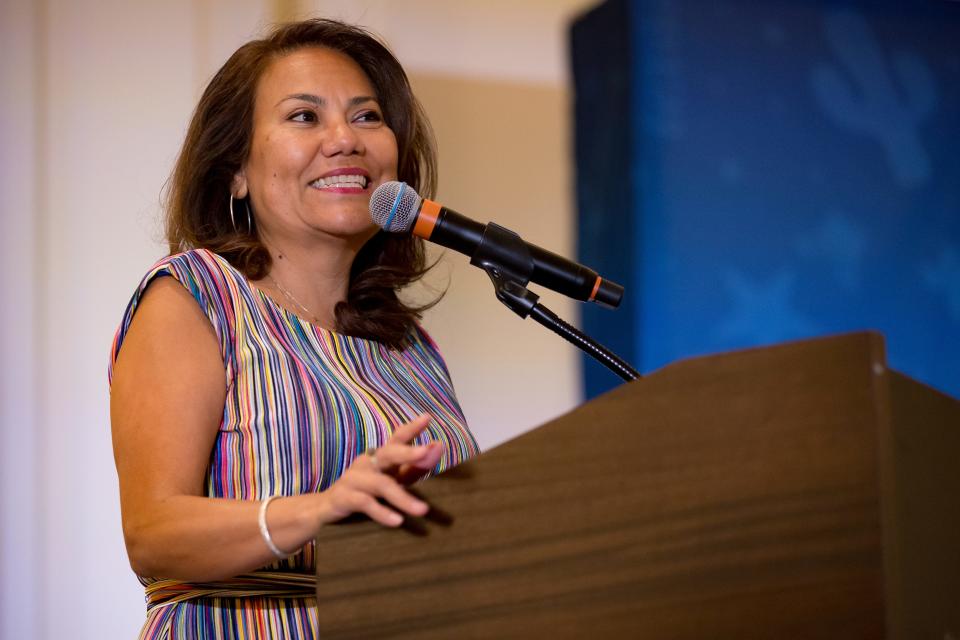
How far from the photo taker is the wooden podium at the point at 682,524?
0.91m

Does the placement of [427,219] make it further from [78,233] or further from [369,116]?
[78,233]

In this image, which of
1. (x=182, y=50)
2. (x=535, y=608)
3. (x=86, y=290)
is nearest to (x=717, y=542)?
(x=535, y=608)

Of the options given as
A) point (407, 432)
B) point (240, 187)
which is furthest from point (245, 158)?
point (407, 432)

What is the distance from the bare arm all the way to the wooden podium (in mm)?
62

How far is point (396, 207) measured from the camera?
1.40 metres

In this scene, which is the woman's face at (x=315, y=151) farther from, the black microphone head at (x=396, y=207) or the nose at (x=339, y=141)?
the black microphone head at (x=396, y=207)

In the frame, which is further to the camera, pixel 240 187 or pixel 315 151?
pixel 240 187

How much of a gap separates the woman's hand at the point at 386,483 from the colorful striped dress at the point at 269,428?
1.42 feet

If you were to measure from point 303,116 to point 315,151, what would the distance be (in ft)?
0.29

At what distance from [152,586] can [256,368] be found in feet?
1.06

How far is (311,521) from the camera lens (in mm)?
1068

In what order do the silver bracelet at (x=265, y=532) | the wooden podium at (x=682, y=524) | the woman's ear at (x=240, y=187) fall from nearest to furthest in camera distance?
the wooden podium at (x=682, y=524) < the silver bracelet at (x=265, y=532) < the woman's ear at (x=240, y=187)

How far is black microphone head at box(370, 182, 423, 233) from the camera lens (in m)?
Result: 1.39

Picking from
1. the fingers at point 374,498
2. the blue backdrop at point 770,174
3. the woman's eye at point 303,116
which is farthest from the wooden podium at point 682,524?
the blue backdrop at point 770,174
